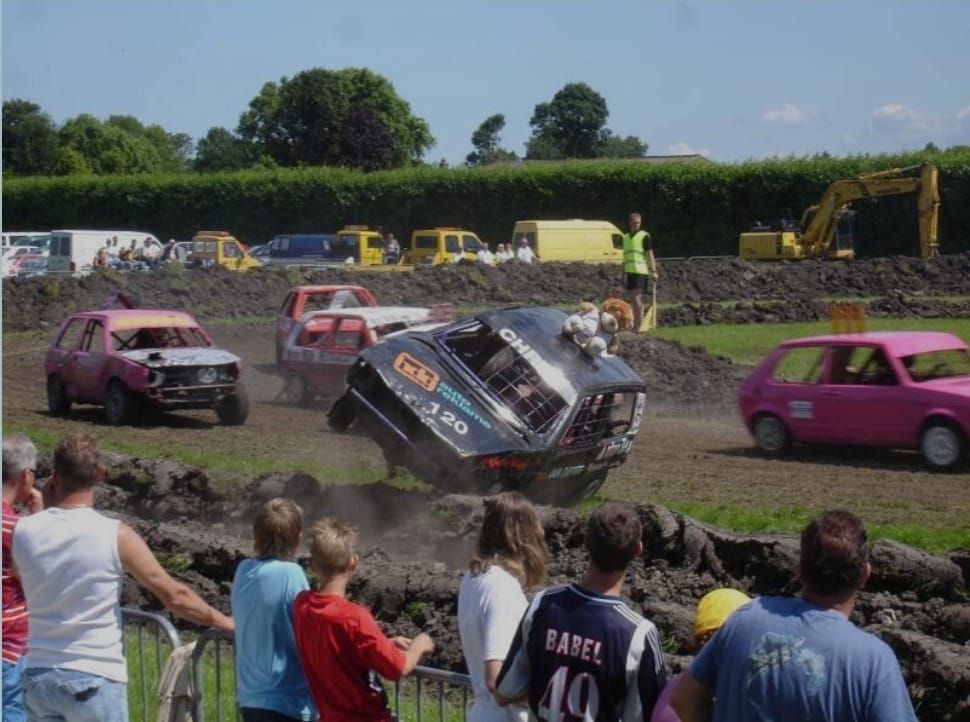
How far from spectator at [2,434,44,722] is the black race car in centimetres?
689

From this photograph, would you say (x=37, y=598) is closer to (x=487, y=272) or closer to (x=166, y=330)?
(x=166, y=330)

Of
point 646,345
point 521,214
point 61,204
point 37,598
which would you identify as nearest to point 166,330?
point 646,345

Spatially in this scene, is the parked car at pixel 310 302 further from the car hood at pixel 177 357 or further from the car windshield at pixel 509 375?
the car windshield at pixel 509 375

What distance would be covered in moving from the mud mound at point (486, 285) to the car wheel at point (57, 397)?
13.6 metres

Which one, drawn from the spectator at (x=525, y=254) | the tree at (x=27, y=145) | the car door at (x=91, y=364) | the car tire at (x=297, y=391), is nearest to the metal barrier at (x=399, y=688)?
the car door at (x=91, y=364)

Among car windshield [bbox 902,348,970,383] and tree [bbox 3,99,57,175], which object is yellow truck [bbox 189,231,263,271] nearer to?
car windshield [bbox 902,348,970,383]

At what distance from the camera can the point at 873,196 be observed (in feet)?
145

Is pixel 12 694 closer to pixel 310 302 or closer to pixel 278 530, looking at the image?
pixel 278 530

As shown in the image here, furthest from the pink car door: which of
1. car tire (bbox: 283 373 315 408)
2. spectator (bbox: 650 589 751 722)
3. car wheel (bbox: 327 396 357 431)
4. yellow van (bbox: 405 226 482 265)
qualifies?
yellow van (bbox: 405 226 482 265)

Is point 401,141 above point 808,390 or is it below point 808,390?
above

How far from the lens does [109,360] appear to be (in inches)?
810

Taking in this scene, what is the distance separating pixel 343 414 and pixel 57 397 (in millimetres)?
10020

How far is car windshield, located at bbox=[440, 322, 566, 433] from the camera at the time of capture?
1304cm

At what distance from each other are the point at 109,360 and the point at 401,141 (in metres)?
90.2
